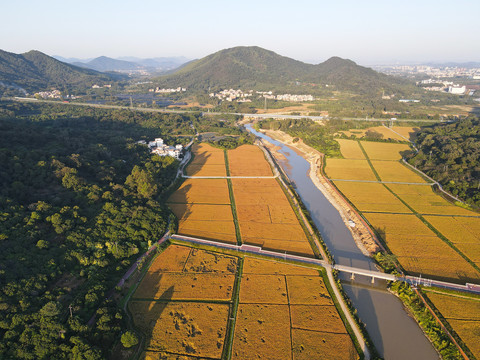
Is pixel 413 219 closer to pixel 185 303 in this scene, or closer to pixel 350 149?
pixel 185 303

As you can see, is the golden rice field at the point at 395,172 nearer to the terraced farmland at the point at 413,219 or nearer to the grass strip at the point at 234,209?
the terraced farmland at the point at 413,219

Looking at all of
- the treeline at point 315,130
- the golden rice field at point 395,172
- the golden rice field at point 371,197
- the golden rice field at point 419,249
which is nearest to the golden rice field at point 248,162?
the golden rice field at point 371,197

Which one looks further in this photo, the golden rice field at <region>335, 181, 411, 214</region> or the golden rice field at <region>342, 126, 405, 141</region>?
the golden rice field at <region>342, 126, 405, 141</region>

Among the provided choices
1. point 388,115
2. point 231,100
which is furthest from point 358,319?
point 231,100

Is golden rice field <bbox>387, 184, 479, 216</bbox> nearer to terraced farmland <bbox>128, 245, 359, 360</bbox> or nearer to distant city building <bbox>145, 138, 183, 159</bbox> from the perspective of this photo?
terraced farmland <bbox>128, 245, 359, 360</bbox>

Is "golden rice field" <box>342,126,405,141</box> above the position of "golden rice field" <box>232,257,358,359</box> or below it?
above

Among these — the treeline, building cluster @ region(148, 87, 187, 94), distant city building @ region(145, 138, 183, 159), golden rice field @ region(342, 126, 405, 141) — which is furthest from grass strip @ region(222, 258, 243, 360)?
building cluster @ region(148, 87, 187, 94)
